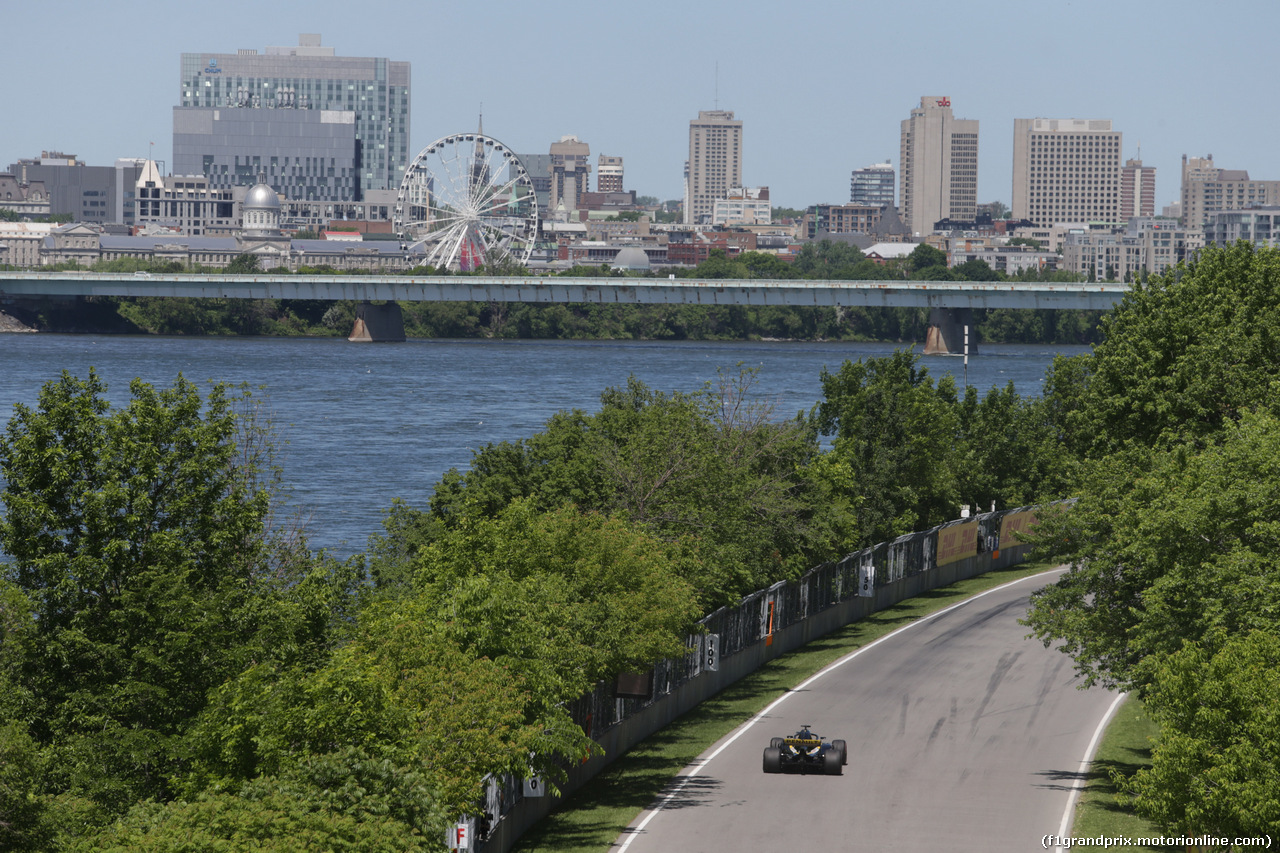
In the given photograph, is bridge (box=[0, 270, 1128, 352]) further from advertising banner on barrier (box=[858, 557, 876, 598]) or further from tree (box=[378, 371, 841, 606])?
tree (box=[378, 371, 841, 606])

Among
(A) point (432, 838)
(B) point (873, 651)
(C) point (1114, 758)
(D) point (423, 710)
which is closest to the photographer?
(A) point (432, 838)

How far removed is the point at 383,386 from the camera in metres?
146

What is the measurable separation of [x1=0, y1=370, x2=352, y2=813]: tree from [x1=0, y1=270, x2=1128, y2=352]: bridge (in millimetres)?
159458

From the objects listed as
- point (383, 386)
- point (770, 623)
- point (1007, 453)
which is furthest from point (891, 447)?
point (383, 386)

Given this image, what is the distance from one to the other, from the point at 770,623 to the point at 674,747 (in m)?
12.0

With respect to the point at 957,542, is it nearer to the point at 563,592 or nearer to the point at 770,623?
the point at 770,623

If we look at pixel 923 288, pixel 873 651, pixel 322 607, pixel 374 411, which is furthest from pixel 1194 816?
pixel 923 288

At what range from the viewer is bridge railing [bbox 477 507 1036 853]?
36.5 metres

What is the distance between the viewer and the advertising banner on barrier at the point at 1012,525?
72.4 metres

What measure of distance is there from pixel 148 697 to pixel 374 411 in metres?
94.0

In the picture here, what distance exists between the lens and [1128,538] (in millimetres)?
36156

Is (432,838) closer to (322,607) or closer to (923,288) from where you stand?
(322,607)

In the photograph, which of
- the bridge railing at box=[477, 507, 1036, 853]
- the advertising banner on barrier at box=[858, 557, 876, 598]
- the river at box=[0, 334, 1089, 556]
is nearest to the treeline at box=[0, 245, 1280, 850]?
the bridge railing at box=[477, 507, 1036, 853]

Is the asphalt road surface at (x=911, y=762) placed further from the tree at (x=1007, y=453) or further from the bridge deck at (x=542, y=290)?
the bridge deck at (x=542, y=290)
